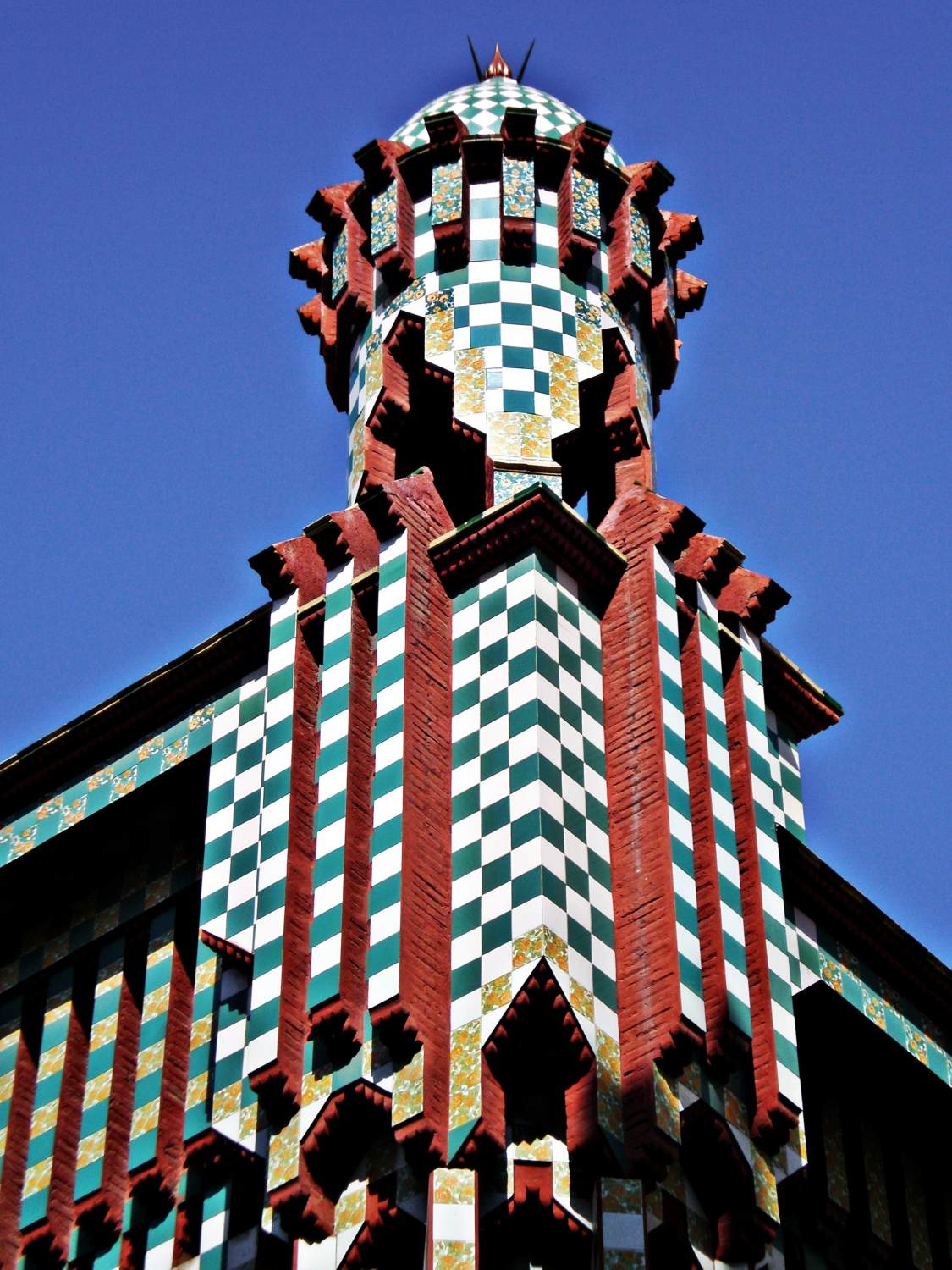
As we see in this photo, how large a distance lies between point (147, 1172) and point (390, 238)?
245 inches

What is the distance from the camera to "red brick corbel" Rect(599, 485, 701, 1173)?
1565cm

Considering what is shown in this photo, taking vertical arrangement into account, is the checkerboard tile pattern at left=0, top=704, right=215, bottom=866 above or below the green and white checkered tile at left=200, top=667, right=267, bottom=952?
above

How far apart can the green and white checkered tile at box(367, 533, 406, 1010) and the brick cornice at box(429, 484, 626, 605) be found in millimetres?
285

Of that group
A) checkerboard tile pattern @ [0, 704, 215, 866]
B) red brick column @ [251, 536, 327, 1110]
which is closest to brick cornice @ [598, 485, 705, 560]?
red brick column @ [251, 536, 327, 1110]

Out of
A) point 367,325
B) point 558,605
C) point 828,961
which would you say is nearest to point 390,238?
point 367,325

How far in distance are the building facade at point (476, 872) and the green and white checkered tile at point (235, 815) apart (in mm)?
26

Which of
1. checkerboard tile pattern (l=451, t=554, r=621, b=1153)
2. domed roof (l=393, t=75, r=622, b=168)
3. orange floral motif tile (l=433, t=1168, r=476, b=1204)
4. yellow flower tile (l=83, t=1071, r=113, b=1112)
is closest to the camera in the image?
orange floral motif tile (l=433, t=1168, r=476, b=1204)

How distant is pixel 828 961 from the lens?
19219 mm

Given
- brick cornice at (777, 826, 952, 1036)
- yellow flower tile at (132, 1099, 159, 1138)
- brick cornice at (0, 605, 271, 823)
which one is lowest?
yellow flower tile at (132, 1099, 159, 1138)

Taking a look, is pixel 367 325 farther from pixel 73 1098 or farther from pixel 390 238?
pixel 73 1098

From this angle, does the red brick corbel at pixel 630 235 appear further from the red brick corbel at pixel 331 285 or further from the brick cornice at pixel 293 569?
the brick cornice at pixel 293 569

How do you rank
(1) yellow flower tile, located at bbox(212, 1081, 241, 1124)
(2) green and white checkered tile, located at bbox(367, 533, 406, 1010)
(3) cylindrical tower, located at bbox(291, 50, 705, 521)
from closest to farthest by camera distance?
(2) green and white checkered tile, located at bbox(367, 533, 406, 1010) → (1) yellow flower tile, located at bbox(212, 1081, 241, 1124) → (3) cylindrical tower, located at bbox(291, 50, 705, 521)

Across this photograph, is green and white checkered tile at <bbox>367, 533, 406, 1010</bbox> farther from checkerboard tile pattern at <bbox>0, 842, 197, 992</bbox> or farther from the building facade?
checkerboard tile pattern at <bbox>0, 842, 197, 992</bbox>

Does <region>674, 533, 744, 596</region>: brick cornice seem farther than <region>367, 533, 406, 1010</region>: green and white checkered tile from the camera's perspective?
Yes
